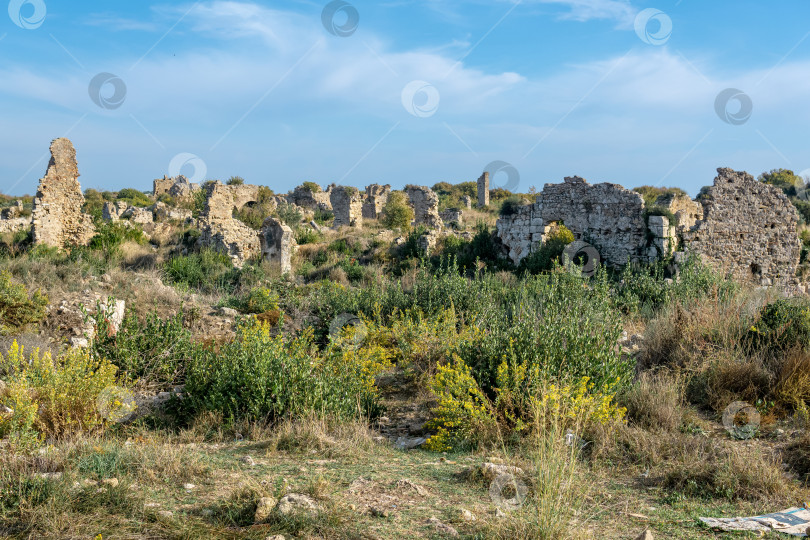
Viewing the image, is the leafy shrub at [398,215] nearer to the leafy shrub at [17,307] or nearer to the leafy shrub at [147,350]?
the leafy shrub at [17,307]

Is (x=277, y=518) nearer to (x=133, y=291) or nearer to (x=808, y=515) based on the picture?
(x=808, y=515)

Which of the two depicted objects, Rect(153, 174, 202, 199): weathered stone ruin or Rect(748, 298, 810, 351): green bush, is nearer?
Rect(748, 298, 810, 351): green bush

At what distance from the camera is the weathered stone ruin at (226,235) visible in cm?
1873

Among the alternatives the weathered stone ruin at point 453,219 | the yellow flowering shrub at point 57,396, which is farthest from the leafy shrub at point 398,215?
the yellow flowering shrub at point 57,396

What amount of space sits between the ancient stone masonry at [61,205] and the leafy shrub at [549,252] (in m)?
13.7

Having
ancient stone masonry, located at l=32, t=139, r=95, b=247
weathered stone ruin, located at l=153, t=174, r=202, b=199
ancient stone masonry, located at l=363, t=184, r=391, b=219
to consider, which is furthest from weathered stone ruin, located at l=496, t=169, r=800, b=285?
weathered stone ruin, located at l=153, t=174, r=202, b=199

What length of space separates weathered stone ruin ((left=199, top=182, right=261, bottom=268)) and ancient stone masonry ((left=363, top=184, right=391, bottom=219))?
12.4 meters

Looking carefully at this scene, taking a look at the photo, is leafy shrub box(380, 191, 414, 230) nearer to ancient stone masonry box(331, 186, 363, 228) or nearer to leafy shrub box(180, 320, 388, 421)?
ancient stone masonry box(331, 186, 363, 228)

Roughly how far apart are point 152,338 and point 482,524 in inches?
209

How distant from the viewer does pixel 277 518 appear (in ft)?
11.3

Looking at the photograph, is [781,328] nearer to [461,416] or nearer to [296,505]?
[461,416]

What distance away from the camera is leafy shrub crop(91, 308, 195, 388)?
6922 millimetres

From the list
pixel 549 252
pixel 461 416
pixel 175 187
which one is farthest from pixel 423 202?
pixel 461 416

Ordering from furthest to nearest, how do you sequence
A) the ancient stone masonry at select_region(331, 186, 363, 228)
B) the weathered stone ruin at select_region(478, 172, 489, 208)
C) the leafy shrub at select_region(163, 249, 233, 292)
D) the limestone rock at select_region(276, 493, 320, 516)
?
1. the weathered stone ruin at select_region(478, 172, 489, 208)
2. the ancient stone masonry at select_region(331, 186, 363, 228)
3. the leafy shrub at select_region(163, 249, 233, 292)
4. the limestone rock at select_region(276, 493, 320, 516)
